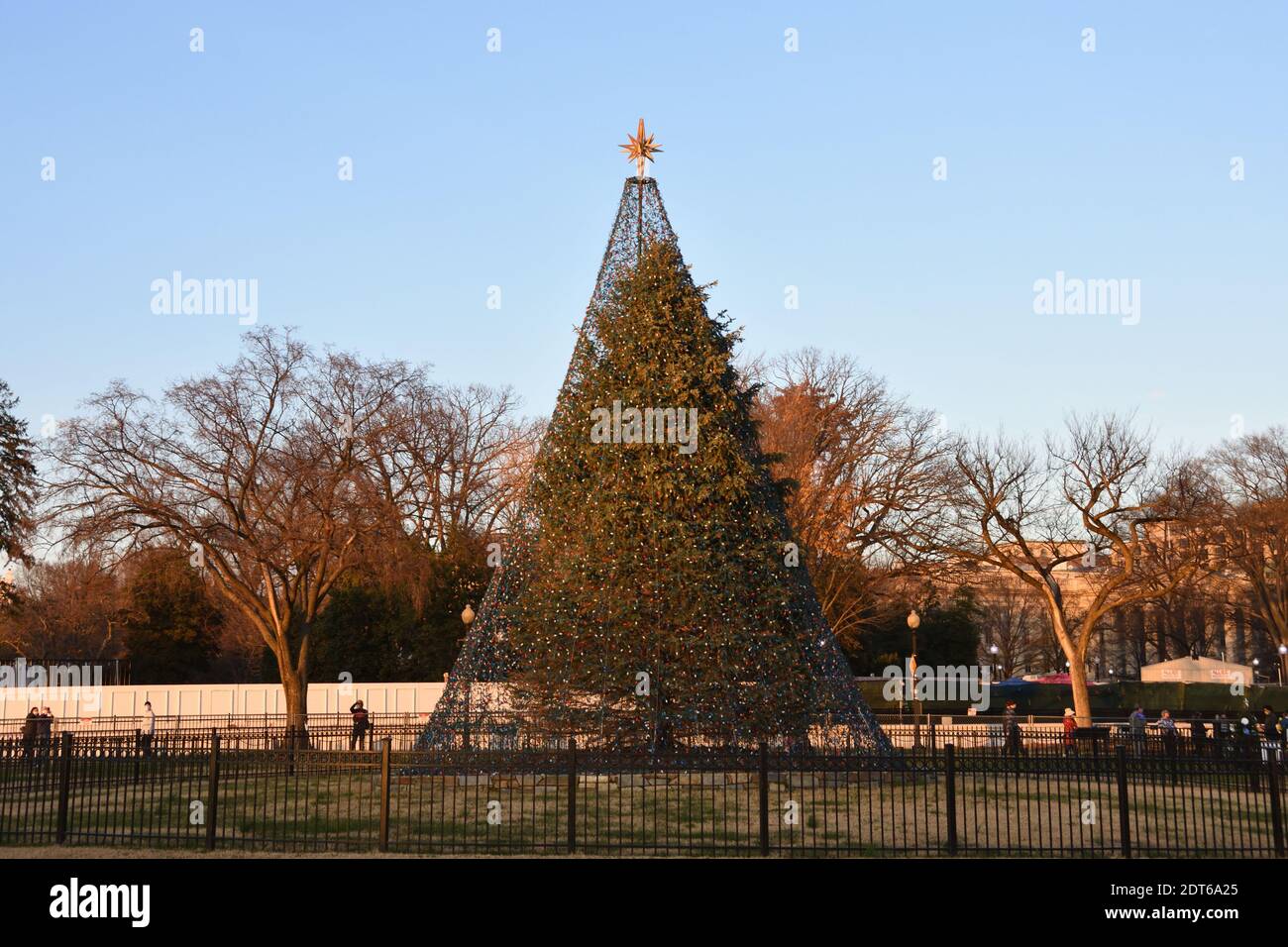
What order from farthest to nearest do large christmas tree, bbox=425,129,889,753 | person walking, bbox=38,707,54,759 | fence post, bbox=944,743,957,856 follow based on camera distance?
large christmas tree, bbox=425,129,889,753 → person walking, bbox=38,707,54,759 → fence post, bbox=944,743,957,856

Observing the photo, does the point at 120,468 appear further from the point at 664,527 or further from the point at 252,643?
the point at 252,643

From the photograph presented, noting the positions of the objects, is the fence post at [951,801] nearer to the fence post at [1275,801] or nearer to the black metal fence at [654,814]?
the black metal fence at [654,814]

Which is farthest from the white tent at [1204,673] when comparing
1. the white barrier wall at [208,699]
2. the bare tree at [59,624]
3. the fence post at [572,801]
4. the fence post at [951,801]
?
the fence post at [572,801]

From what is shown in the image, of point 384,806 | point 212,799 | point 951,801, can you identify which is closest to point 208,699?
point 212,799

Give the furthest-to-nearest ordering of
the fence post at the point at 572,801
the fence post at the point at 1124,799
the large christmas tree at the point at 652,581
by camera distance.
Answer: the large christmas tree at the point at 652,581 < the fence post at the point at 572,801 < the fence post at the point at 1124,799

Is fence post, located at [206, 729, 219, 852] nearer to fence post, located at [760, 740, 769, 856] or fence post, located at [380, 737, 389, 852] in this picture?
fence post, located at [380, 737, 389, 852]

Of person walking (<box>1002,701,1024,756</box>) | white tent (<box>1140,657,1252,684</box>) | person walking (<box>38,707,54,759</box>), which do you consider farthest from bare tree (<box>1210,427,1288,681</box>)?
person walking (<box>38,707,54,759</box>)

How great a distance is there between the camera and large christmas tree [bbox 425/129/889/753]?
19.8 m

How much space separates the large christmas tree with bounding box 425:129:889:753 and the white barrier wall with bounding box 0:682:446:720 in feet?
69.9

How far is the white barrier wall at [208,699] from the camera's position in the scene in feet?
138

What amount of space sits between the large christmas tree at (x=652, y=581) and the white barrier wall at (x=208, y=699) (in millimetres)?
21297

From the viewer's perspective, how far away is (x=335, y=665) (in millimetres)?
50875
